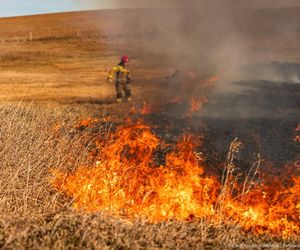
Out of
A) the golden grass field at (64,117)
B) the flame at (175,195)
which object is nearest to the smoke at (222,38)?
the golden grass field at (64,117)

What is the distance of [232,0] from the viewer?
15.1 m

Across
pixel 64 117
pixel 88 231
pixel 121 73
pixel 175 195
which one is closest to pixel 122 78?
pixel 121 73

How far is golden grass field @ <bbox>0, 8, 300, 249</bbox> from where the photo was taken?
4883mm

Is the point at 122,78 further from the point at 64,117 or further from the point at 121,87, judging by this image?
the point at 64,117

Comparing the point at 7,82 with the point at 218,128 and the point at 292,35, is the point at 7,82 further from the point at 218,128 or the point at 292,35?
the point at 292,35

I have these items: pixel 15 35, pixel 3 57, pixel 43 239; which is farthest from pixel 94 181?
pixel 15 35

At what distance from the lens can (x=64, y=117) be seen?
43.3 feet

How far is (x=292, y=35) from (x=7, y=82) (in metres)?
24.2

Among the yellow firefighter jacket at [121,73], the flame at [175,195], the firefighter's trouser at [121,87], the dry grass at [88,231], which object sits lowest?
the flame at [175,195]

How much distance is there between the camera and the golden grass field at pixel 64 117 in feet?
16.0

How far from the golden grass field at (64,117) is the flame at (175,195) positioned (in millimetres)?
458

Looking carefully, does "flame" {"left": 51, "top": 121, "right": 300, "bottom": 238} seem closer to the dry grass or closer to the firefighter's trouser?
the dry grass

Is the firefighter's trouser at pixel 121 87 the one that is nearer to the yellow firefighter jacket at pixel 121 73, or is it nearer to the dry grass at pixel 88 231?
the yellow firefighter jacket at pixel 121 73

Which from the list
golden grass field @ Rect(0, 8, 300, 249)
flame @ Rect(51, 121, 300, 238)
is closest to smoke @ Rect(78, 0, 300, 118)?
golden grass field @ Rect(0, 8, 300, 249)
